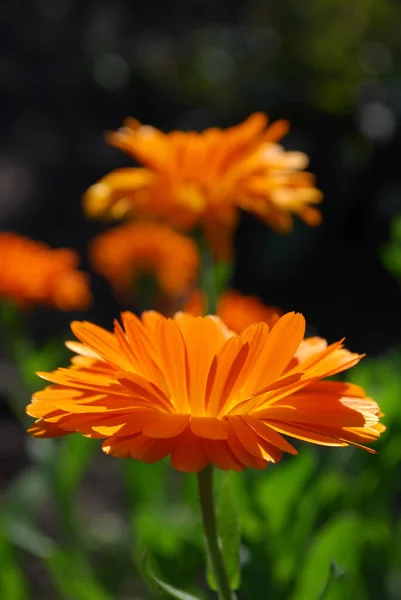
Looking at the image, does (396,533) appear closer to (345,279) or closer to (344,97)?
(345,279)

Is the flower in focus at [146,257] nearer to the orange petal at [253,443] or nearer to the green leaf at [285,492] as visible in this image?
the green leaf at [285,492]

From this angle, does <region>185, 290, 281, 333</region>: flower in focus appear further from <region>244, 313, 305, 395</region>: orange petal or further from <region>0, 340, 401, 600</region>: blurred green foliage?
<region>244, 313, 305, 395</region>: orange petal

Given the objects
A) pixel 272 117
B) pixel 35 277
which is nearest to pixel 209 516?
pixel 35 277

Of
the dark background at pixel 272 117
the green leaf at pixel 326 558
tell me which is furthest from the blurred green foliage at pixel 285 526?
the dark background at pixel 272 117

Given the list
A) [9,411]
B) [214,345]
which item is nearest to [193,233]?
[214,345]

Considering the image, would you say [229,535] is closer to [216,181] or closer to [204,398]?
[204,398]

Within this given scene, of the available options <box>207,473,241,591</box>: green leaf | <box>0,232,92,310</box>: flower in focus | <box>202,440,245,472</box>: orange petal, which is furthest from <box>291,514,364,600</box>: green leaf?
<box>0,232,92,310</box>: flower in focus
